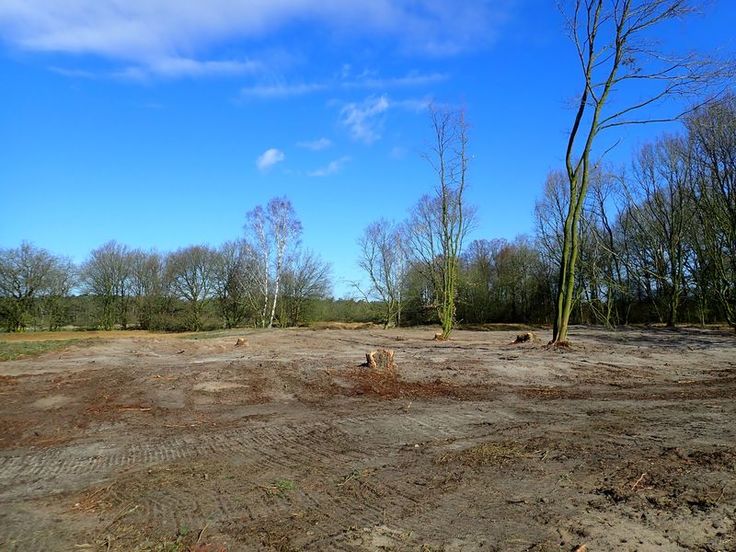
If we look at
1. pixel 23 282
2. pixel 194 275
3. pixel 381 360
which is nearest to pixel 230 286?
pixel 194 275

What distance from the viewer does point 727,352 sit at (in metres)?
17.3

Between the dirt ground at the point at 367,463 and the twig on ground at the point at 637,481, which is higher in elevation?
the twig on ground at the point at 637,481

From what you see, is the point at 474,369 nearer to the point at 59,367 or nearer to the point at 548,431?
the point at 548,431

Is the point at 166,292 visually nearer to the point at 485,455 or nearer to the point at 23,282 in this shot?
the point at 23,282

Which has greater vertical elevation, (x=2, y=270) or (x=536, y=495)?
(x=2, y=270)

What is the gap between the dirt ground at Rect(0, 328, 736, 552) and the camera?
12.2 feet

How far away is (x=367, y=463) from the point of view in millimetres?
5512

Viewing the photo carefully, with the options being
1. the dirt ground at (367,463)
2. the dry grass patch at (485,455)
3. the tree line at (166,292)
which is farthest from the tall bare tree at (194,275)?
the dry grass patch at (485,455)

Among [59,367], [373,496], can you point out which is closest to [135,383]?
[59,367]

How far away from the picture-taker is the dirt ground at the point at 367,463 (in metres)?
3.72

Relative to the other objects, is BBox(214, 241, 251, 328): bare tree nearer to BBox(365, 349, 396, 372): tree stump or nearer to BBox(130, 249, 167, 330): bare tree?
BBox(130, 249, 167, 330): bare tree

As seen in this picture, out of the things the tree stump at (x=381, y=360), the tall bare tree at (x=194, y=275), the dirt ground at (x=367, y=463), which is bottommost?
the dirt ground at (x=367, y=463)

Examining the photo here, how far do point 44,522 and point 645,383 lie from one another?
11.2m

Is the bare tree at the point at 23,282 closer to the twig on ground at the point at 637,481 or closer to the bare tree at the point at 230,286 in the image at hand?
the bare tree at the point at 230,286
